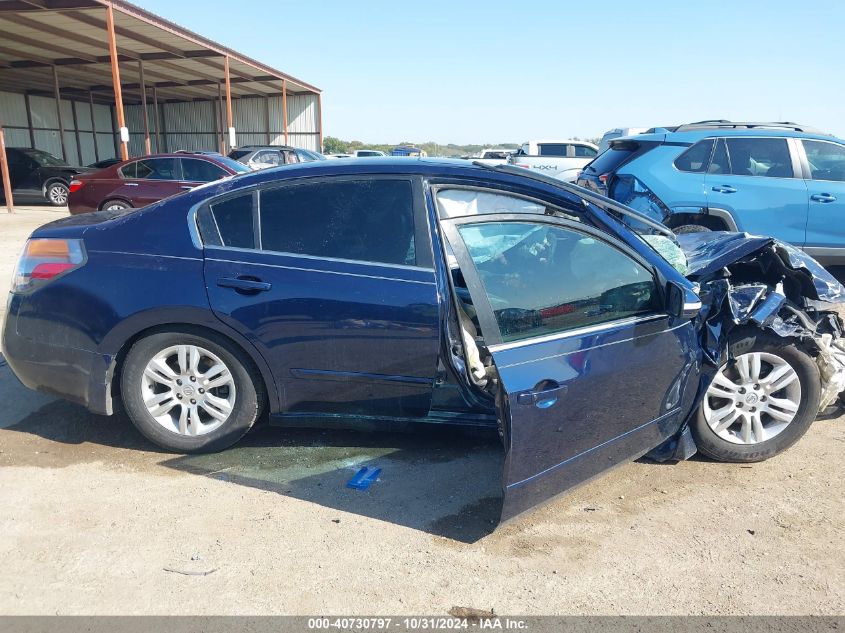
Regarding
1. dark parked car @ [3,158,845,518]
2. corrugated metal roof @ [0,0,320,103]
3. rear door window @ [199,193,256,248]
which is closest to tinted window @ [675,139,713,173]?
dark parked car @ [3,158,845,518]

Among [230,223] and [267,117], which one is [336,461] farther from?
[267,117]

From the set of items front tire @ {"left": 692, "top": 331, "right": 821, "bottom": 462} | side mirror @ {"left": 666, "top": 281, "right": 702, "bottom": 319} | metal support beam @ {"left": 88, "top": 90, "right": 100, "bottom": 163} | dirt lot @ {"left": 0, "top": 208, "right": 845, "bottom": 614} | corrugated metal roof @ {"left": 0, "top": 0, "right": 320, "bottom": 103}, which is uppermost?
corrugated metal roof @ {"left": 0, "top": 0, "right": 320, "bottom": 103}

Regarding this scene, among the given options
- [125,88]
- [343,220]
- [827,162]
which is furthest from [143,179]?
[125,88]

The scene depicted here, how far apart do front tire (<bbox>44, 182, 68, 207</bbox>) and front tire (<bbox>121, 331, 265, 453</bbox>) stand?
1779 cm

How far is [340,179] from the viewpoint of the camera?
3.46 m

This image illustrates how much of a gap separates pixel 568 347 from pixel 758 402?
4.83 ft

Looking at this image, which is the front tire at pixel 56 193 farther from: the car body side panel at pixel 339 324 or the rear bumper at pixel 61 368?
the car body side panel at pixel 339 324

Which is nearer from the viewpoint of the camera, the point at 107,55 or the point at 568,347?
the point at 568,347

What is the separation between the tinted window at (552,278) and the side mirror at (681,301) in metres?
0.07

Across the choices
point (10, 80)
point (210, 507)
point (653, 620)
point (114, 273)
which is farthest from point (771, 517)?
point (10, 80)

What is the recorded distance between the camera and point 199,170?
1227 cm

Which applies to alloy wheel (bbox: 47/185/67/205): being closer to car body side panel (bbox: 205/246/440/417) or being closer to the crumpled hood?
car body side panel (bbox: 205/246/440/417)

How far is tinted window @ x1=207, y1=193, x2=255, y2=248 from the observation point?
3480 mm

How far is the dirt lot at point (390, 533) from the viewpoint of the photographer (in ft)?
8.27
